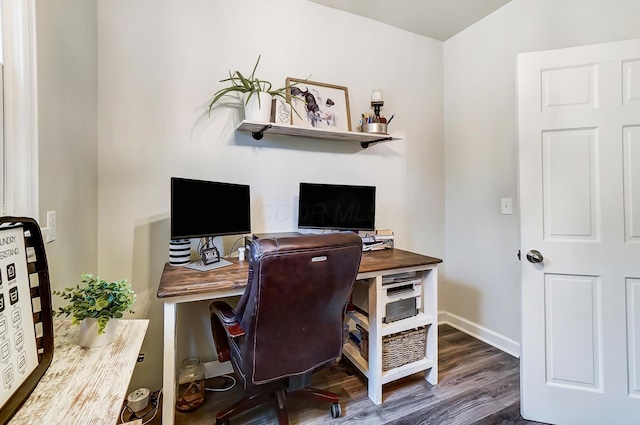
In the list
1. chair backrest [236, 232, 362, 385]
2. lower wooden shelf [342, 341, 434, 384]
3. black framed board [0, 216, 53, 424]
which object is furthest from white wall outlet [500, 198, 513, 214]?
black framed board [0, 216, 53, 424]

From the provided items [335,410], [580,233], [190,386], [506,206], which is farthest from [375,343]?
[506,206]

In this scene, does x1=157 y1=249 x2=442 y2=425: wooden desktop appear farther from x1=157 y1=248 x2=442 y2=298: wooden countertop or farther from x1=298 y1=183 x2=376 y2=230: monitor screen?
x1=298 y1=183 x2=376 y2=230: monitor screen

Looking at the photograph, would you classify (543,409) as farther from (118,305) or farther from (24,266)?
(24,266)

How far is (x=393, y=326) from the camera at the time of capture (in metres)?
1.77

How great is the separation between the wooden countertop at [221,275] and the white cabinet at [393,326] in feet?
0.17

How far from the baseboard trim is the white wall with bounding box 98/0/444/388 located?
91 centimetres

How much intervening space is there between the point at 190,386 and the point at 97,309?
40.8 inches

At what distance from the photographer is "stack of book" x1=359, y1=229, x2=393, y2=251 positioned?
216 cm

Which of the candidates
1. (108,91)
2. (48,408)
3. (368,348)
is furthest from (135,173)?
(368,348)

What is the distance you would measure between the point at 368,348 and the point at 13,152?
6.23 ft

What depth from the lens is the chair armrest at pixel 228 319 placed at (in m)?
1.23

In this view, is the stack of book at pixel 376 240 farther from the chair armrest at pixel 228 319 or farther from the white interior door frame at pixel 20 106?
the white interior door frame at pixel 20 106

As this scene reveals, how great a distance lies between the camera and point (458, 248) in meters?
2.70

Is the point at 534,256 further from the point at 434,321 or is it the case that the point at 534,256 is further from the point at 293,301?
the point at 293,301
